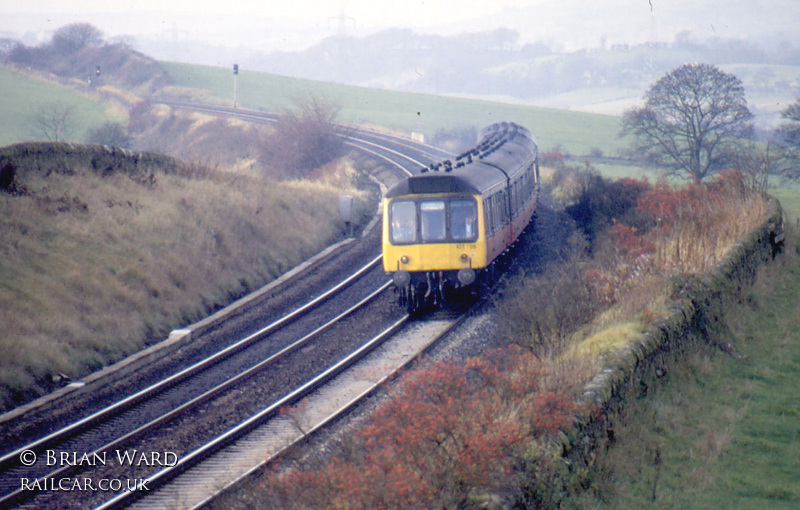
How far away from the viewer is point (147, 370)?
40.7 ft

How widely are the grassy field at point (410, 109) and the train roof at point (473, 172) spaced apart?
105ft

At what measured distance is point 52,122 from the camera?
46875mm

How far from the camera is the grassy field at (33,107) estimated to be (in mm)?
45266

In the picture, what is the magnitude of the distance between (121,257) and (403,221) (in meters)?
6.89

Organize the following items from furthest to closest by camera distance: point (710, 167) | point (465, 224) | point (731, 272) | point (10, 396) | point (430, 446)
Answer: point (710, 167) → point (465, 224) → point (731, 272) → point (10, 396) → point (430, 446)

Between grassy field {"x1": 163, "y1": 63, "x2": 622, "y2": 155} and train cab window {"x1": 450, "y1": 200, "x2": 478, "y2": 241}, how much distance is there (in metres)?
39.1

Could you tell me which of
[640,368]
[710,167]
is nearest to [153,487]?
[640,368]

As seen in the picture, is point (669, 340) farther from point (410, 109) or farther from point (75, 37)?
point (75, 37)

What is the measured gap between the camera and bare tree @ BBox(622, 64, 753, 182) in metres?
32.9

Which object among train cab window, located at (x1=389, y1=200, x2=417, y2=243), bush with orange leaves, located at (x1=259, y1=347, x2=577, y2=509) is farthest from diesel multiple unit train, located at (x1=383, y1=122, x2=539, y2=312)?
bush with orange leaves, located at (x1=259, y1=347, x2=577, y2=509)

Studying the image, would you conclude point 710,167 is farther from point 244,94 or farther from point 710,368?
point 244,94

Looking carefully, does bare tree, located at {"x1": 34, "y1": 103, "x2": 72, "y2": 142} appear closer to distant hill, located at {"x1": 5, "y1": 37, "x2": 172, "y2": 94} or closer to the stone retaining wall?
distant hill, located at {"x1": 5, "y1": 37, "x2": 172, "y2": 94}

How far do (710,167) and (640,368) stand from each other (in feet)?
93.9

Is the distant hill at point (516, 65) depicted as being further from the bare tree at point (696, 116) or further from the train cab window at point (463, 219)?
the train cab window at point (463, 219)
